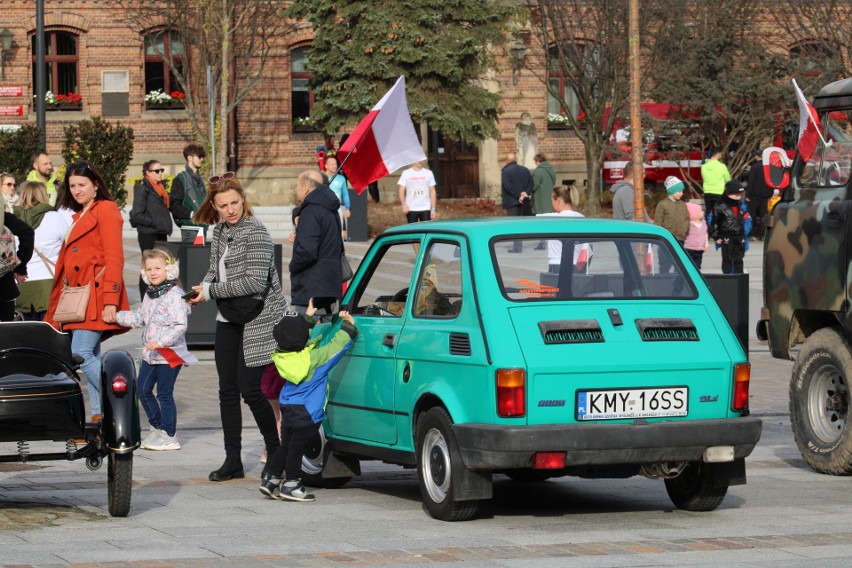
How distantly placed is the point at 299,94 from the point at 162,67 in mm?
3678

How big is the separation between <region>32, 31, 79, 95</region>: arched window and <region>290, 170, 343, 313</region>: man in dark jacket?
98.4ft

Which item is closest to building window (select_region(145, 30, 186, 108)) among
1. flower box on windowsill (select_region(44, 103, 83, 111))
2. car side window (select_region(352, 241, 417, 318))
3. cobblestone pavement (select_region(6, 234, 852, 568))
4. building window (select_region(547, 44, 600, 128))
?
flower box on windowsill (select_region(44, 103, 83, 111))

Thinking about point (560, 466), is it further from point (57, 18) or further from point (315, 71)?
point (57, 18)

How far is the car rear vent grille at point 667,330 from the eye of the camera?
8.36m

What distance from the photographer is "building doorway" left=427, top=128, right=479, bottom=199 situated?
44.5m

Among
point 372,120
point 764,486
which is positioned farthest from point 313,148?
point 764,486

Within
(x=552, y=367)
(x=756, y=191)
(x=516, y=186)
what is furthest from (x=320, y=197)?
(x=756, y=191)

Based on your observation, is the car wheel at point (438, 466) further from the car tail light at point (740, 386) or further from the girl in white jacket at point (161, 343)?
the girl in white jacket at point (161, 343)

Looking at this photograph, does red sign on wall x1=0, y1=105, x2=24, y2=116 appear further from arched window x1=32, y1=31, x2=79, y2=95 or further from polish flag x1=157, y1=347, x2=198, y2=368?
polish flag x1=157, y1=347, x2=198, y2=368

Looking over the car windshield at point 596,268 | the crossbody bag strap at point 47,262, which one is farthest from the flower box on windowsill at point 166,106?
the car windshield at point 596,268

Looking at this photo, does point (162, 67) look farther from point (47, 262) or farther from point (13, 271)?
point (13, 271)

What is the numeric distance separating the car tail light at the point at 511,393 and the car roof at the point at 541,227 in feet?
3.03

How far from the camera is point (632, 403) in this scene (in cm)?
818

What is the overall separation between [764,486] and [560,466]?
230 centimetres
